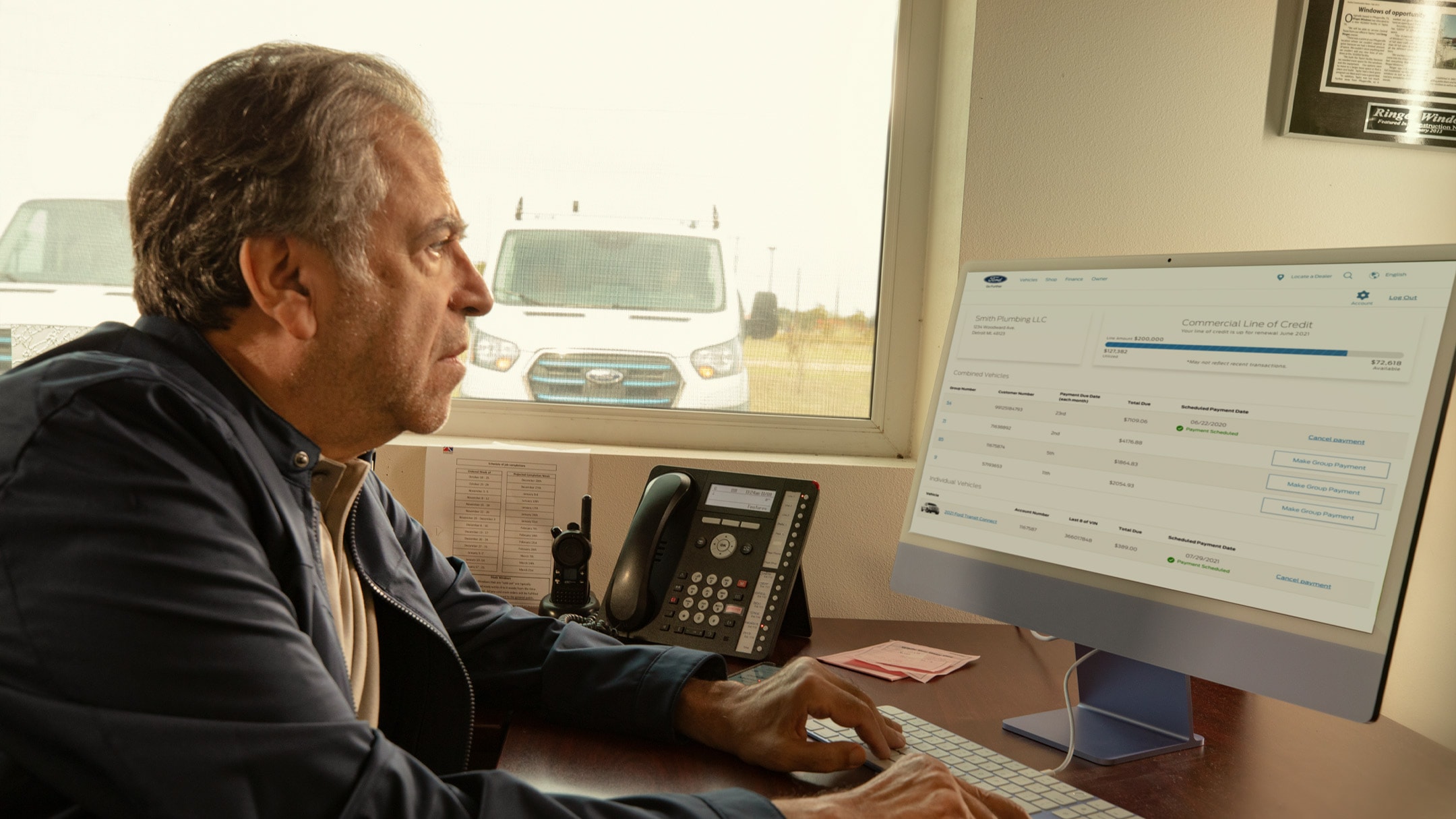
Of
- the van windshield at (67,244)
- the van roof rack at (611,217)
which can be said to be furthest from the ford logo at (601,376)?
the van windshield at (67,244)

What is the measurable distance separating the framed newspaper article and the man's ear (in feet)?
5.01

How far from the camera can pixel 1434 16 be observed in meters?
1.59

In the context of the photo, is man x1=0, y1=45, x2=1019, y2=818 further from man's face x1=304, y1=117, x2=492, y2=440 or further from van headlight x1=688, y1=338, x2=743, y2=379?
van headlight x1=688, y1=338, x2=743, y2=379

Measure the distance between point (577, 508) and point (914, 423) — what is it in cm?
63

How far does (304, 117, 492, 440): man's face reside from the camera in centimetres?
94

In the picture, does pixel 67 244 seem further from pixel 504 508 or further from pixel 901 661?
pixel 901 661

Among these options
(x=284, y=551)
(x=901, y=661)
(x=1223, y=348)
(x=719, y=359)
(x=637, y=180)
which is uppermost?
(x=637, y=180)

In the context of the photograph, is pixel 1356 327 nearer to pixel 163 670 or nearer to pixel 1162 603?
pixel 1162 603

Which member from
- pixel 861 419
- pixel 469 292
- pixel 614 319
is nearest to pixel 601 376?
pixel 614 319

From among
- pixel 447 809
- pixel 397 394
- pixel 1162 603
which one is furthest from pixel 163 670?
pixel 1162 603

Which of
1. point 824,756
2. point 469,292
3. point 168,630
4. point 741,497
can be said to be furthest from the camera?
point 741,497

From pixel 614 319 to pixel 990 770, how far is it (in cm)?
113

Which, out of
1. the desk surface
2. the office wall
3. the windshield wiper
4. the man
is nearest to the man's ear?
the man

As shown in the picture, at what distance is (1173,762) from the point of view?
0.98 m
